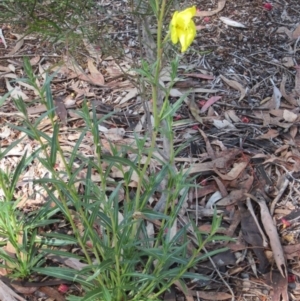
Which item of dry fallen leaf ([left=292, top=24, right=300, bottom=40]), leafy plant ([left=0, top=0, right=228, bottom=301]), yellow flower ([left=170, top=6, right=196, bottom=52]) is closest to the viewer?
yellow flower ([left=170, top=6, right=196, bottom=52])

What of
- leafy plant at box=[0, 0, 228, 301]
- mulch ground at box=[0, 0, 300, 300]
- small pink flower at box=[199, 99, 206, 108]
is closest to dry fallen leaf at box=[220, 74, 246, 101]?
mulch ground at box=[0, 0, 300, 300]

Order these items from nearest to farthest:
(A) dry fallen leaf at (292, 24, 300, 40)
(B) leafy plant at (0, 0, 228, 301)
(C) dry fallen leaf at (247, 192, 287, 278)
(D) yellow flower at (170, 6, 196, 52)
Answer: (D) yellow flower at (170, 6, 196, 52) → (B) leafy plant at (0, 0, 228, 301) → (C) dry fallen leaf at (247, 192, 287, 278) → (A) dry fallen leaf at (292, 24, 300, 40)

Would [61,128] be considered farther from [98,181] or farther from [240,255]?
[240,255]

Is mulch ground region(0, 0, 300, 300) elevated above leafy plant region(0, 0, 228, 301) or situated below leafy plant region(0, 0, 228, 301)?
below

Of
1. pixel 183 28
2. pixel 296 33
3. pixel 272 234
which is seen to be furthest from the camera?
pixel 296 33

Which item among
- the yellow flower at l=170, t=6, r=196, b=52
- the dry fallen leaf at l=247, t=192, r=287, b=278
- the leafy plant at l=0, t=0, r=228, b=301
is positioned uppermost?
the yellow flower at l=170, t=6, r=196, b=52

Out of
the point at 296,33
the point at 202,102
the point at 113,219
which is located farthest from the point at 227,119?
the point at 113,219

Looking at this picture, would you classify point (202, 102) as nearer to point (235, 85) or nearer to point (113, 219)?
point (235, 85)

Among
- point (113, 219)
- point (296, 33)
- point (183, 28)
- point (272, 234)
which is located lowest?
point (272, 234)

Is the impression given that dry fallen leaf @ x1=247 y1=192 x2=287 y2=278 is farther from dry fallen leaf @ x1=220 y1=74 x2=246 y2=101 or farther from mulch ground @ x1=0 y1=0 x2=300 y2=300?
dry fallen leaf @ x1=220 y1=74 x2=246 y2=101
